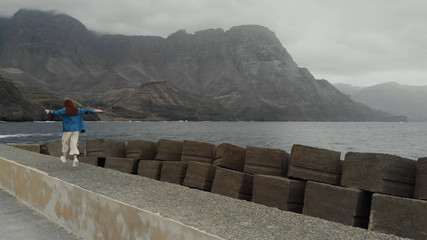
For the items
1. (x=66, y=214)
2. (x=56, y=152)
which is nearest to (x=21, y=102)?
(x=56, y=152)

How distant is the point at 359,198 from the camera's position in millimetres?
7680

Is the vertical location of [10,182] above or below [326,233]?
below

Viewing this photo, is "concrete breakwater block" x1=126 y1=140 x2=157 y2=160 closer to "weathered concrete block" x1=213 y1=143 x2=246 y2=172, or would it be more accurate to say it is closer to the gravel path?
"weathered concrete block" x1=213 y1=143 x2=246 y2=172

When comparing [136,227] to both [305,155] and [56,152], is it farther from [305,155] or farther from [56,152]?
[56,152]

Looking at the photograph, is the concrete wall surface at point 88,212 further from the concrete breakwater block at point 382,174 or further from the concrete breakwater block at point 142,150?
the concrete breakwater block at point 142,150

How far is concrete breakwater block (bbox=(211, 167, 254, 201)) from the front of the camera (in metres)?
9.81

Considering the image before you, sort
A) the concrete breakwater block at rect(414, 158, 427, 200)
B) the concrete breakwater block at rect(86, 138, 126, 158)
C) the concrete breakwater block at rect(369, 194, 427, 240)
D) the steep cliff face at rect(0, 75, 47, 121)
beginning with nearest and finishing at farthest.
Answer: the concrete breakwater block at rect(369, 194, 427, 240) < the concrete breakwater block at rect(414, 158, 427, 200) < the concrete breakwater block at rect(86, 138, 126, 158) < the steep cliff face at rect(0, 75, 47, 121)

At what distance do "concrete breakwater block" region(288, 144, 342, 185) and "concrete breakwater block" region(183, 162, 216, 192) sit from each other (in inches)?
109

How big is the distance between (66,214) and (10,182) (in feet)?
13.3

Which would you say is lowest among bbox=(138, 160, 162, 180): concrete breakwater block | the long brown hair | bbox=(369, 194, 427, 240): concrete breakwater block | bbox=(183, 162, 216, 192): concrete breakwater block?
bbox=(138, 160, 162, 180): concrete breakwater block

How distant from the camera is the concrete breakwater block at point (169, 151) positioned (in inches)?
539

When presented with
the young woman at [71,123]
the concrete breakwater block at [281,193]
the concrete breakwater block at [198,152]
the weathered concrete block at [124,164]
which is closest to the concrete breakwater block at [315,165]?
the concrete breakwater block at [281,193]

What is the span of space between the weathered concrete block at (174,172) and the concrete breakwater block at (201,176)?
2.74 feet

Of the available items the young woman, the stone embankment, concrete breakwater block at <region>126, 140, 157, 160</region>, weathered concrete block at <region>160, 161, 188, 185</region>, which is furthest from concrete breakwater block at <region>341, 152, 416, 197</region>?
concrete breakwater block at <region>126, 140, 157, 160</region>
